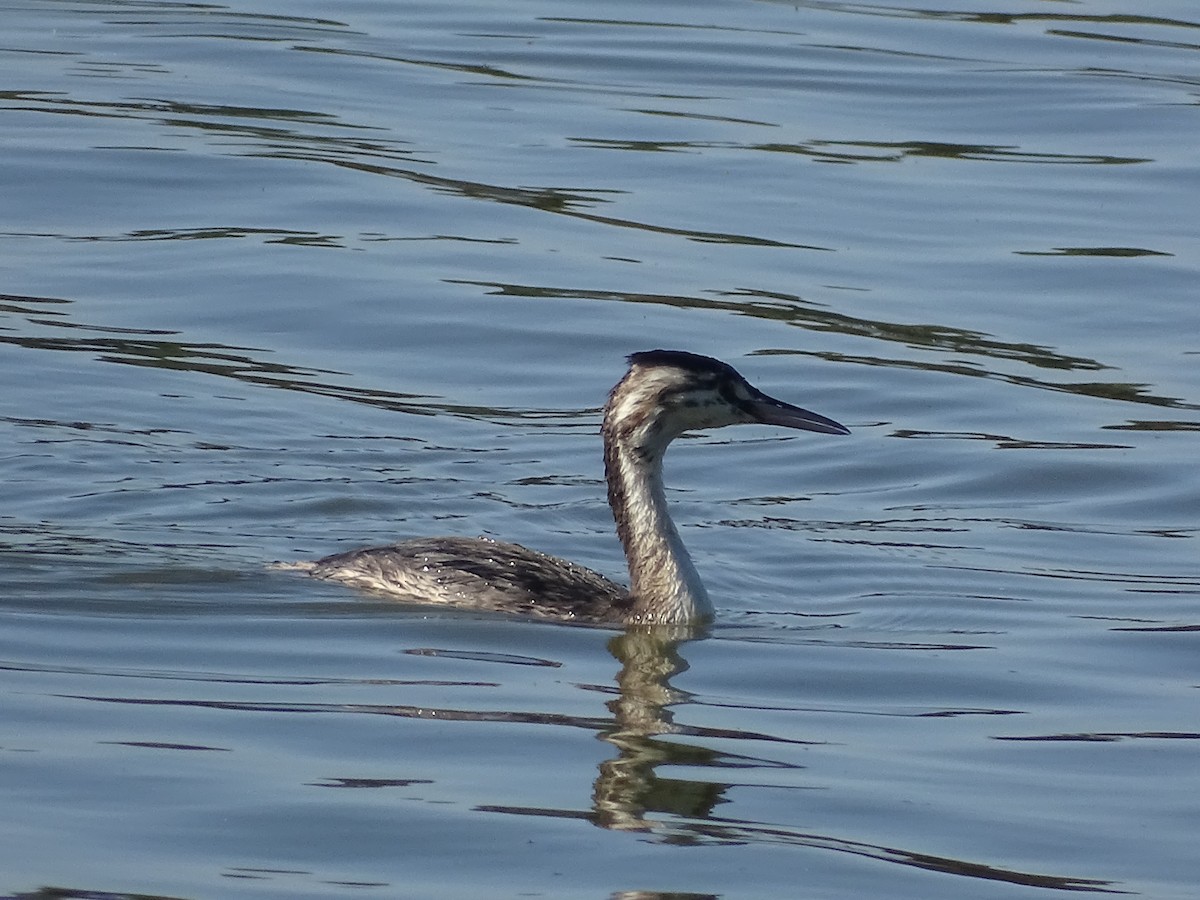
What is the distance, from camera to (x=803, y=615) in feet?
36.7

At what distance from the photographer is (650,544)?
36.9 ft

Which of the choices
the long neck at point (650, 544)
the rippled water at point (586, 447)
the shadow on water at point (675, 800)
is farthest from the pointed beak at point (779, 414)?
the shadow on water at point (675, 800)

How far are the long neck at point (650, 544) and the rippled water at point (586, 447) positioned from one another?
225 mm

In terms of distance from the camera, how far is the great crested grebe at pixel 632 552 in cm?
1091

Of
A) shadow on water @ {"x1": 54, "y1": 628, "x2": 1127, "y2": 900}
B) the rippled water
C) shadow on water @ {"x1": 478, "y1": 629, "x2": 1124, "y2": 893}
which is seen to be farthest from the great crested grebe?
shadow on water @ {"x1": 478, "y1": 629, "x2": 1124, "y2": 893}

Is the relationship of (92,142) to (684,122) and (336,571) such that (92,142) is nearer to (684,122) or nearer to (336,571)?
(684,122)

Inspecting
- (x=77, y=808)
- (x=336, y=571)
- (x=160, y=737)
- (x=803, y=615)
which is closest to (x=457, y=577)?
(x=336, y=571)

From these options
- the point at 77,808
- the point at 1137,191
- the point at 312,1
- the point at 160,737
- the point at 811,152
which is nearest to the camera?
the point at 77,808

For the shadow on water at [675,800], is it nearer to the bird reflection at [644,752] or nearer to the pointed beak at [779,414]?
the bird reflection at [644,752]

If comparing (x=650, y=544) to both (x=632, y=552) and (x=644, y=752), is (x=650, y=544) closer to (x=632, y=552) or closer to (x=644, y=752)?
(x=632, y=552)

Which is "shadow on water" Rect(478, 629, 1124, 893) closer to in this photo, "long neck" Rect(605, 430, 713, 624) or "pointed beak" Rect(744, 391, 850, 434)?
"long neck" Rect(605, 430, 713, 624)

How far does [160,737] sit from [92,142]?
13218mm

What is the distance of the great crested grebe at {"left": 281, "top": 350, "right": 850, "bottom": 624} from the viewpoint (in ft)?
35.8

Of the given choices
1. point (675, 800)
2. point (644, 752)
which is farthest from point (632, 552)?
point (675, 800)
